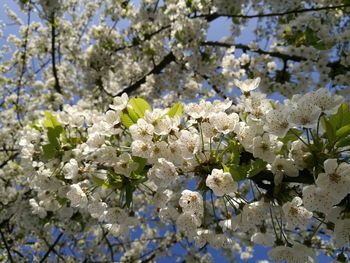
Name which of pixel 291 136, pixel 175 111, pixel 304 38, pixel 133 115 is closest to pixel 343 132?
pixel 291 136

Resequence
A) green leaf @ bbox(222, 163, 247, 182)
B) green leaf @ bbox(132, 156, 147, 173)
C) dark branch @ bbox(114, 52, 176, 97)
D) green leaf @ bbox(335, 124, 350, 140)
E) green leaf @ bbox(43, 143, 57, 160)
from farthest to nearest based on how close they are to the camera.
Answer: dark branch @ bbox(114, 52, 176, 97) < green leaf @ bbox(43, 143, 57, 160) < green leaf @ bbox(132, 156, 147, 173) < green leaf @ bbox(222, 163, 247, 182) < green leaf @ bbox(335, 124, 350, 140)

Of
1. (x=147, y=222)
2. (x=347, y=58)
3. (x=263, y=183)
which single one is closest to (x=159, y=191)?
(x=263, y=183)

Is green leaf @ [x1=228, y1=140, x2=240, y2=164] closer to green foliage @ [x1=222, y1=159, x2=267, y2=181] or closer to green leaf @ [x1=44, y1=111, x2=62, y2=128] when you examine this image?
green foliage @ [x1=222, y1=159, x2=267, y2=181]

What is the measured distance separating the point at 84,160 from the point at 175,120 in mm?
832

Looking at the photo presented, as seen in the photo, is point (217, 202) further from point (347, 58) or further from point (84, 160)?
point (84, 160)

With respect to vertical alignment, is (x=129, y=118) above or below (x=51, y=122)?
above

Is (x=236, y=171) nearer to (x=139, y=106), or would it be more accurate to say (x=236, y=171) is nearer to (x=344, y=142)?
(x=344, y=142)

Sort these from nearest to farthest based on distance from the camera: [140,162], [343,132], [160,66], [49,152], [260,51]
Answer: [343,132] < [140,162] < [49,152] < [260,51] < [160,66]

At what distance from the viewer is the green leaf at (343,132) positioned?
1.53 m

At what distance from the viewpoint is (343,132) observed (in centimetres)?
153

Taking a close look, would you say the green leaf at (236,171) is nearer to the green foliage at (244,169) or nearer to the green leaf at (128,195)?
the green foliage at (244,169)

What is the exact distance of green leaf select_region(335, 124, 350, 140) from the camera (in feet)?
5.00

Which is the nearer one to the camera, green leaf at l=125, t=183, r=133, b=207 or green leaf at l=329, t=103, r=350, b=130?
green leaf at l=329, t=103, r=350, b=130

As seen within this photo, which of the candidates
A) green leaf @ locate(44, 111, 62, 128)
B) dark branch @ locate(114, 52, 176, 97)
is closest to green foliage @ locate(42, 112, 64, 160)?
green leaf @ locate(44, 111, 62, 128)
